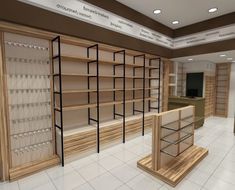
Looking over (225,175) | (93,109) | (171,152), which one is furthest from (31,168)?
(225,175)

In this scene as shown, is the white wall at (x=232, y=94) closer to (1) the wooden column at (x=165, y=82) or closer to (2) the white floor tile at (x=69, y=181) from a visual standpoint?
(1) the wooden column at (x=165, y=82)

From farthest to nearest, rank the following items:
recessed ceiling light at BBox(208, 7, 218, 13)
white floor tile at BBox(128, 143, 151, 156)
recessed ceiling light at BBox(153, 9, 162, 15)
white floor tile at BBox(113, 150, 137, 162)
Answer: recessed ceiling light at BBox(153, 9, 162, 15)
recessed ceiling light at BBox(208, 7, 218, 13)
white floor tile at BBox(128, 143, 151, 156)
white floor tile at BBox(113, 150, 137, 162)

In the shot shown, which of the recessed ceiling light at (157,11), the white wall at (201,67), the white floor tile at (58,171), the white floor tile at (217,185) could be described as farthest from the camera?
the white wall at (201,67)

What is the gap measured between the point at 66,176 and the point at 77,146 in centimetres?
60

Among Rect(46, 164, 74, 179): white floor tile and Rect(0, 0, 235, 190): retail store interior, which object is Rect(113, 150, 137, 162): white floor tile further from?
Rect(46, 164, 74, 179): white floor tile

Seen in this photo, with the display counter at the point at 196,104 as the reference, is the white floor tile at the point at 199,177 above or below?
below

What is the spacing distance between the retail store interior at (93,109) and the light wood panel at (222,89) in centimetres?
270

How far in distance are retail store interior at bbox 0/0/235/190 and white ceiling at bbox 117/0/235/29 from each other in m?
0.03

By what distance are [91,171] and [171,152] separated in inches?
60.8

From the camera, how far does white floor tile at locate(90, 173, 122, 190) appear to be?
2.26 m

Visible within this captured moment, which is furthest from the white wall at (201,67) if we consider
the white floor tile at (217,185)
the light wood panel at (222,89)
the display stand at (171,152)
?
the white floor tile at (217,185)

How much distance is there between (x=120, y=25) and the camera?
3.80 m

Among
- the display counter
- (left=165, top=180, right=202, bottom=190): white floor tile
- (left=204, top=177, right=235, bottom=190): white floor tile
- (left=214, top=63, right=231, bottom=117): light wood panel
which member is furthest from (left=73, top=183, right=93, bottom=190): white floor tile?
(left=214, top=63, right=231, bottom=117): light wood panel

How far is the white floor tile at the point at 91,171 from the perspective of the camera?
253 centimetres
